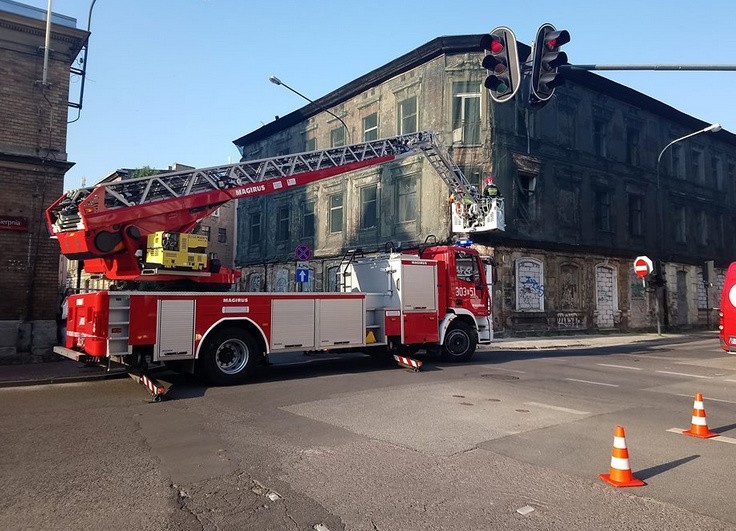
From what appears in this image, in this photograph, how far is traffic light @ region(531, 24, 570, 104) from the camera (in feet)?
27.1

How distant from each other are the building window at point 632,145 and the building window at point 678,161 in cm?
431

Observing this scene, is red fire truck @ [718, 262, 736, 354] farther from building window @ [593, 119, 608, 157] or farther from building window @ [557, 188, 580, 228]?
building window @ [593, 119, 608, 157]

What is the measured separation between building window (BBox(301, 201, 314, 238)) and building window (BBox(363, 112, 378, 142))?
19.3 ft

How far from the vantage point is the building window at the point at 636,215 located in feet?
96.5

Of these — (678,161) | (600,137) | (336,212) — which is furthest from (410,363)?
(678,161)

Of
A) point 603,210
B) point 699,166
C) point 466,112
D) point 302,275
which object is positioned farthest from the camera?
point 699,166

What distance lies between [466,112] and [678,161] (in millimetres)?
17338

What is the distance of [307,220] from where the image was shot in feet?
105

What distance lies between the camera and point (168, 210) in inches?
436

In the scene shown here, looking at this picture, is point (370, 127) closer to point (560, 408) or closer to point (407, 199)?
point (407, 199)

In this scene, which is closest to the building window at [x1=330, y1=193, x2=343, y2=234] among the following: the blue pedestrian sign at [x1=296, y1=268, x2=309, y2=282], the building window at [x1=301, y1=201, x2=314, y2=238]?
the building window at [x1=301, y1=201, x2=314, y2=238]

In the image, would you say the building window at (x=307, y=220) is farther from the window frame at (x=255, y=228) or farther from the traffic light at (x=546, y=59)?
the traffic light at (x=546, y=59)

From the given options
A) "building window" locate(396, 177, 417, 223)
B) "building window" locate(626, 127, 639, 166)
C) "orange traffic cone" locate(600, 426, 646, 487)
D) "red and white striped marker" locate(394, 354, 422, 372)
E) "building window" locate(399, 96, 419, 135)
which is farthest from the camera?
"building window" locate(626, 127, 639, 166)

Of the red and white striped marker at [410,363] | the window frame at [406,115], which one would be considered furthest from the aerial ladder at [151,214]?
the window frame at [406,115]
